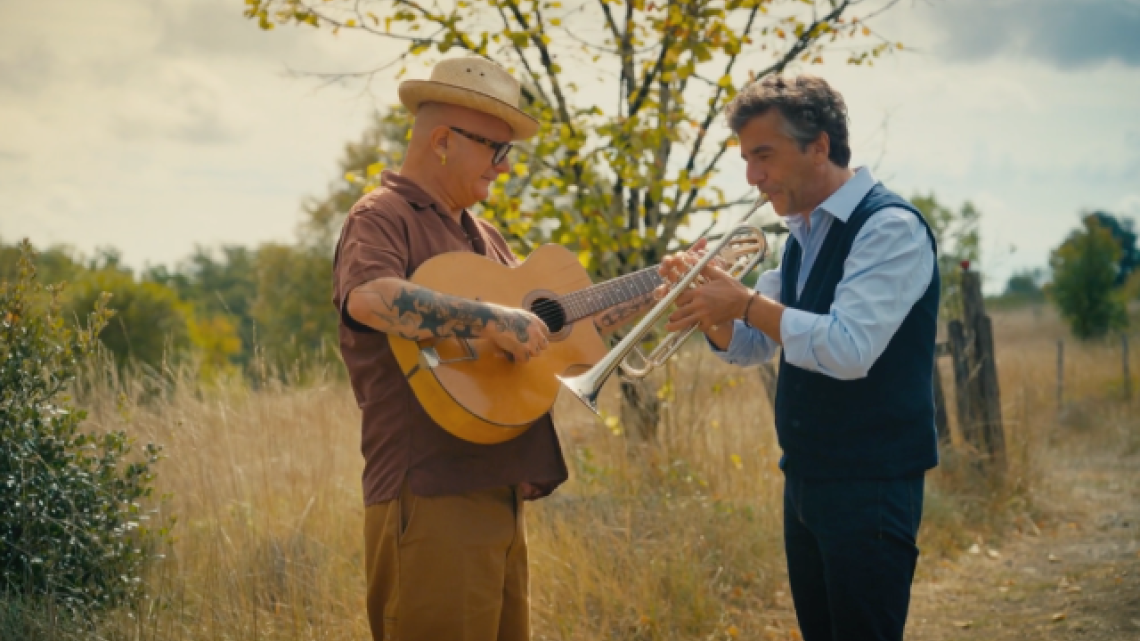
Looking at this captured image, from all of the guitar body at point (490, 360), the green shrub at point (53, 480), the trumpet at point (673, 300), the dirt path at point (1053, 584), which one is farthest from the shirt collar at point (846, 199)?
the dirt path at point (1053, 584)

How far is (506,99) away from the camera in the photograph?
2.93 metres

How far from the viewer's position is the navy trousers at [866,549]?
2.54m

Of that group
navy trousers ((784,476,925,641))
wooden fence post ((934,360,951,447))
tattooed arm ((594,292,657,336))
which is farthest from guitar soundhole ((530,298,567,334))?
wooden fence post ((934,360,951,447))

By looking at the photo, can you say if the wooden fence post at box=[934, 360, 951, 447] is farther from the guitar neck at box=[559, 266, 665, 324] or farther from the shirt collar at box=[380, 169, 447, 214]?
the shirt collar at box=[380, 169, 447, 214]

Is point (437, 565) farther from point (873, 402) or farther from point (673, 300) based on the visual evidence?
point (873, 402)

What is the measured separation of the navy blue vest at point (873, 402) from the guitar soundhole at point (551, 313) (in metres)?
0.81

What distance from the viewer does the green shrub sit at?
11.6 feet

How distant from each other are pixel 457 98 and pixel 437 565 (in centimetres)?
129

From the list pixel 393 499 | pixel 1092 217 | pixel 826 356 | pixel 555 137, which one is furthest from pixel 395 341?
pixel 1092 217

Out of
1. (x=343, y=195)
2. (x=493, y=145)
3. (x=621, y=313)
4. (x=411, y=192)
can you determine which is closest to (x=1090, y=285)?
(x=343, y=195)

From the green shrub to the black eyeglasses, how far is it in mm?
1714

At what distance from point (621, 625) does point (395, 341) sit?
211 cm

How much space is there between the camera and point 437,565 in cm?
260

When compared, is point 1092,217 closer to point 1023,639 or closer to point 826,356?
point 1023,639
